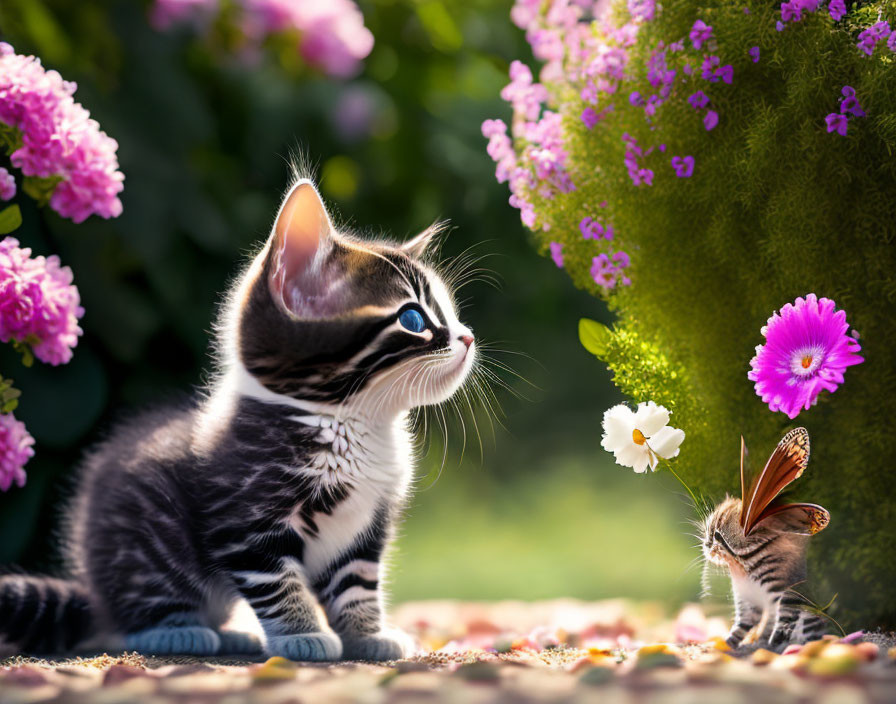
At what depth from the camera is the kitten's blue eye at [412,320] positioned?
80.2 inches

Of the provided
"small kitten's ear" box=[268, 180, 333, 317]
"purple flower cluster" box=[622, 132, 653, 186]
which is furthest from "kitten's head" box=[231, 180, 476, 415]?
"purple flower cluster" box=[622, 132, 653, 186]

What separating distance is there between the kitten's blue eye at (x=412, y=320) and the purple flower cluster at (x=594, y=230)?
0.47 m

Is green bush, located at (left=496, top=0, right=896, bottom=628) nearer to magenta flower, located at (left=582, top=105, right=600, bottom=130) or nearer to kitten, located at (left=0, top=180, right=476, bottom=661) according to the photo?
magenta flower, located at (left=582, top=105, right=600, bottom=130)

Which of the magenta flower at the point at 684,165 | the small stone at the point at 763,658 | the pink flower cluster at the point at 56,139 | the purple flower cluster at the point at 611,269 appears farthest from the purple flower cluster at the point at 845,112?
the pink flower cluster at the point at 56,139

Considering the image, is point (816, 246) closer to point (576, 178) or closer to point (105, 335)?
point (576, 178)

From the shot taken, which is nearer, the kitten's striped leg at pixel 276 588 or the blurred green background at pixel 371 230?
the kitten's striped leg at pixel 276 588

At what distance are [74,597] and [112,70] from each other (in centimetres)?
230

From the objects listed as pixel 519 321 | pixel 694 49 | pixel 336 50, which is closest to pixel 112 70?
pixel 336 50

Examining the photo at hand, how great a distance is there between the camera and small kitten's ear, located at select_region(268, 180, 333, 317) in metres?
1.97

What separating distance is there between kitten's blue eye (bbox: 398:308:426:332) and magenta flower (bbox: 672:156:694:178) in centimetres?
64

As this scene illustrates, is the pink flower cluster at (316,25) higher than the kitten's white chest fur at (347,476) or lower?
higher

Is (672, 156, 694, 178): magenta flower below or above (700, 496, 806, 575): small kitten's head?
above

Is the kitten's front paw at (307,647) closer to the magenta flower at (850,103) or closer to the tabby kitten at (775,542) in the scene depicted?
the tabby kitten at (775,542)

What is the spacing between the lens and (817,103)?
203cm
